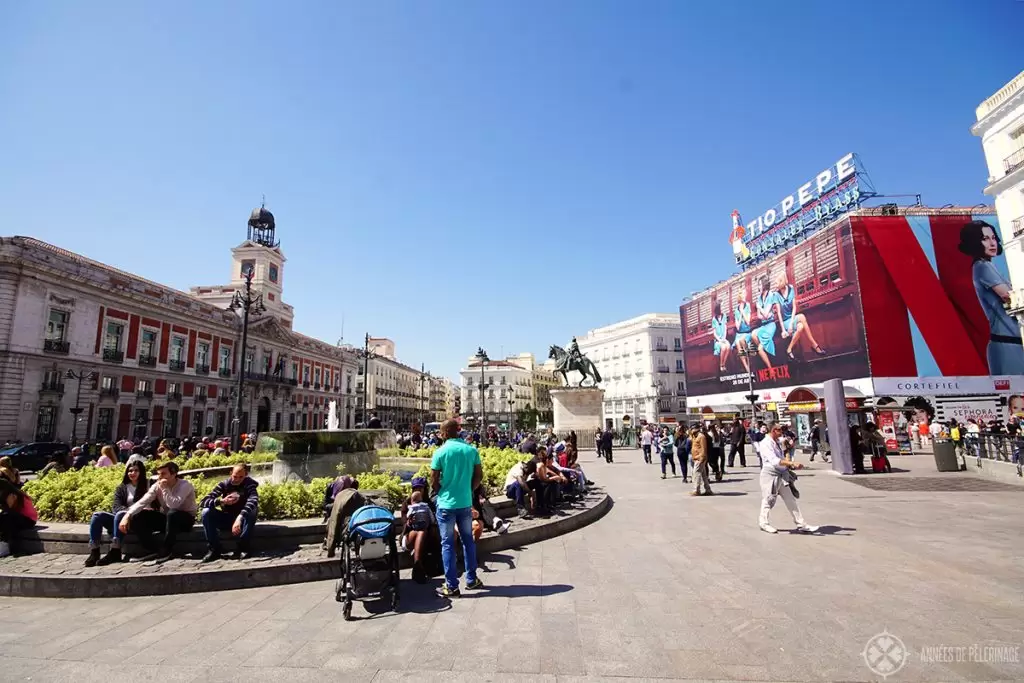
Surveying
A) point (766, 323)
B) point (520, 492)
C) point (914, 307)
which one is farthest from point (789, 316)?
point (520, 492)

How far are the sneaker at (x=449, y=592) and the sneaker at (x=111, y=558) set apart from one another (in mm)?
3876

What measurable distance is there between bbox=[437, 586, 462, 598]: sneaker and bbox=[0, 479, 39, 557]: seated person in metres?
5.34

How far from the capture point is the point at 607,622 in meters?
4.02

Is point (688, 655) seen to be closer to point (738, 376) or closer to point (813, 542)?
point (813, 542)

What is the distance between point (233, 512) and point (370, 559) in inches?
88.3

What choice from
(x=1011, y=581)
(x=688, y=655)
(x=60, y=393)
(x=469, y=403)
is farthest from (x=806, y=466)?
(x=469, y=403)

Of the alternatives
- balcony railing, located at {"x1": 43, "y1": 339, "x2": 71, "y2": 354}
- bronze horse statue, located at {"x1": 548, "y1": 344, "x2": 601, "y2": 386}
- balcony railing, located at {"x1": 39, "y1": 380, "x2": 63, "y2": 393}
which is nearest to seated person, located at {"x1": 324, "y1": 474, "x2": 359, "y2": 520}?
bronze horse statue, located at {"x1": 548, "y1": 344, "x2": 601, "y2": 386}

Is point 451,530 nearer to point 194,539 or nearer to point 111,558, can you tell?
point 194,539

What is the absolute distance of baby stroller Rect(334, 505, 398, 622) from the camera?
14.3 feet

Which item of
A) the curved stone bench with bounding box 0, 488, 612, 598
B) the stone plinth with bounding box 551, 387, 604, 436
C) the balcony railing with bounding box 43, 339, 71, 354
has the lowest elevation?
the curved stone bench with bounding box 0, 488, 612, 598

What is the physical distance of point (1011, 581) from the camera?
4.76 meters

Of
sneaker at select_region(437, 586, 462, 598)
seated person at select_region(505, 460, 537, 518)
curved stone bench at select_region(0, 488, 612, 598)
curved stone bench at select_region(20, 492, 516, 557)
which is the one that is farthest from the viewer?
seated person at select_region(505, 460, 537, 518)

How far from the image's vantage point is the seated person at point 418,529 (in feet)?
16.7

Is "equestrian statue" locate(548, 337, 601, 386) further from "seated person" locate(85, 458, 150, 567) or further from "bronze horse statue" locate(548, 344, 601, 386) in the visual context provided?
"seated person" locate(85, 458, 150, 567)
